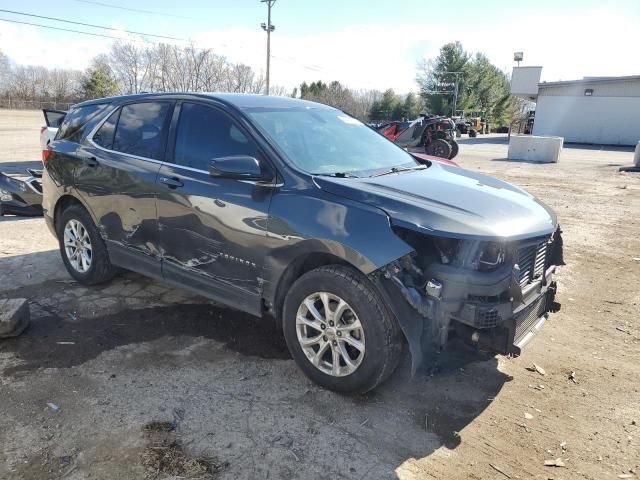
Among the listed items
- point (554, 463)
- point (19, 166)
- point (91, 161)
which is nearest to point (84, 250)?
point (91, 161)

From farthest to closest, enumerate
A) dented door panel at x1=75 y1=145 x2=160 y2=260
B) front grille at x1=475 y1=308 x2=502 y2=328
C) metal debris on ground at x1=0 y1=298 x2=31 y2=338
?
dented door panel at x1=75 y1=145 x2=160 y2=260 → metal debris on ground at x1=0 y1=298 x2=31 y2=338 → front grille at x1=475 y1=308 x2=502 y2=328

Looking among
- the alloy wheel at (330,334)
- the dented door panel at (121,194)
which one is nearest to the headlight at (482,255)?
the alloy wheel at (330,334)

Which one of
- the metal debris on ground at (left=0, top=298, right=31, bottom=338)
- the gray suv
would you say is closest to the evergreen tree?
the gray suv

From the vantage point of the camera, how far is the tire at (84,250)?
4.68m

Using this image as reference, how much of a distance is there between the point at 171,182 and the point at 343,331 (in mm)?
1822

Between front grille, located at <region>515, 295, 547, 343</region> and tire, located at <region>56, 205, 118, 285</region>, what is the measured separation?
3.70 m

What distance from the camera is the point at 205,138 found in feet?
12.3

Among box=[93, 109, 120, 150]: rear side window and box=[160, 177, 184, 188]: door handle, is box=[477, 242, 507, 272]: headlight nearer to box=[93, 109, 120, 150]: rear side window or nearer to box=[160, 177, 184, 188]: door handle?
box=[160, 177, 184, 188]: door handle

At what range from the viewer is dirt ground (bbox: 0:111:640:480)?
2.57 metres

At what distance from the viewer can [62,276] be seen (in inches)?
204

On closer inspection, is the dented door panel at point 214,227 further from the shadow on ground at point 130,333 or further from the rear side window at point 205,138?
the shadow on ground at point 130,333

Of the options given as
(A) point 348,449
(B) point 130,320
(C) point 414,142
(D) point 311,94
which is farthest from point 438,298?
(D) point 311,94

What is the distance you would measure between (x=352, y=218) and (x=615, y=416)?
207 centimetres

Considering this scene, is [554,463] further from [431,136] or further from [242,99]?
[431,136]
